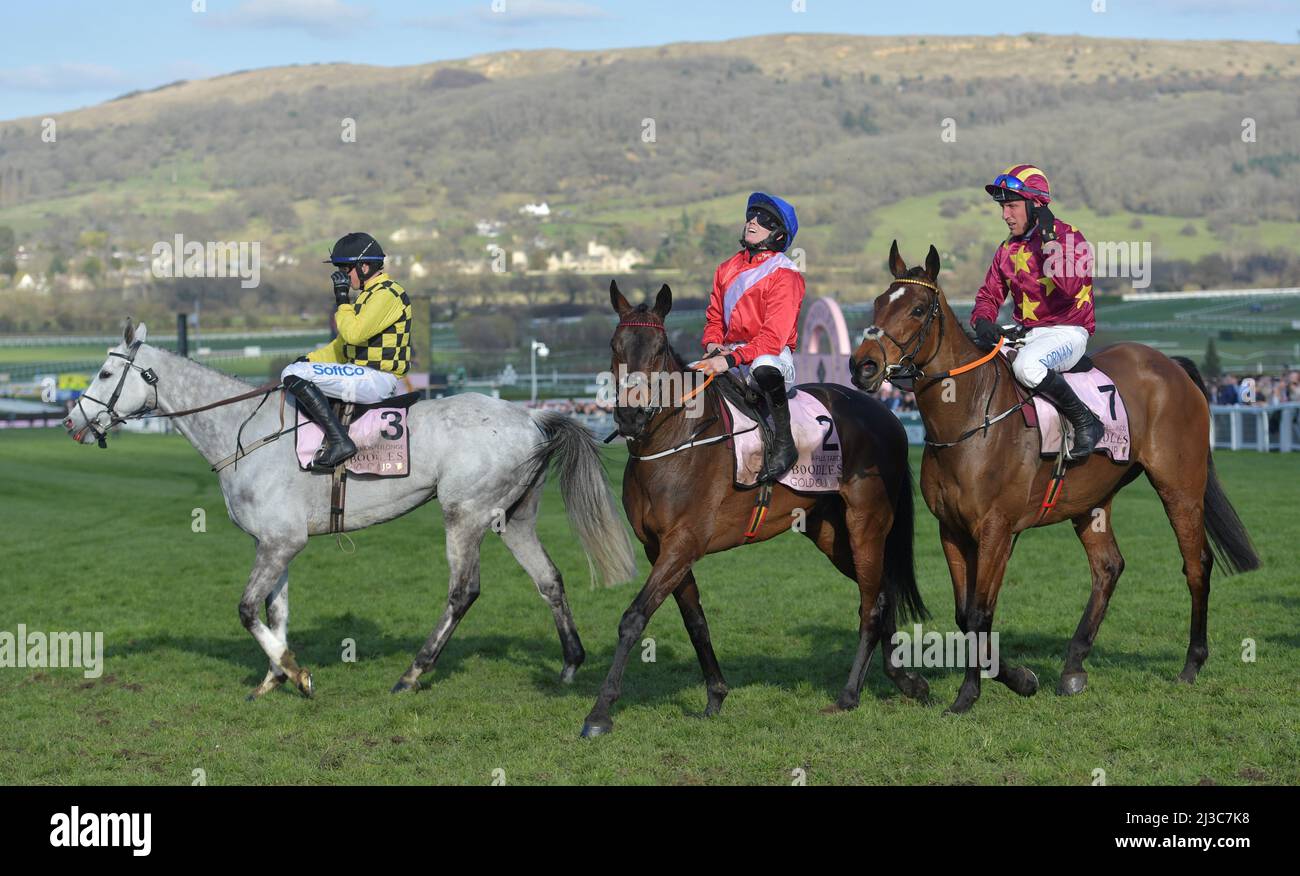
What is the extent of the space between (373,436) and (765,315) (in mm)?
2752

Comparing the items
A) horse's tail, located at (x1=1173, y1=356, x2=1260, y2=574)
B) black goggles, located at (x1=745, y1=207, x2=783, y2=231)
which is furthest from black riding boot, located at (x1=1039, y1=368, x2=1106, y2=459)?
black goggles, located at (x1=745, y1=207, x2=783, y2=231)

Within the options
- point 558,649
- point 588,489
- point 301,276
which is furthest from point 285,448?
point 301,276

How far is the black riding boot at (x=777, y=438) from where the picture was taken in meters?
7.66

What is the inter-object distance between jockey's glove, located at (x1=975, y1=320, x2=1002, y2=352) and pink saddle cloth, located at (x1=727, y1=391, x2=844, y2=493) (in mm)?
969

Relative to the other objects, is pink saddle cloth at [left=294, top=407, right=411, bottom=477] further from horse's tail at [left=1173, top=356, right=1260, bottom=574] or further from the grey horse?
horse's tail at [left=1173, top=356, right=1260, bottom=574]

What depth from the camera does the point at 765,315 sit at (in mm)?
7789

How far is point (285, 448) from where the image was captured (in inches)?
345

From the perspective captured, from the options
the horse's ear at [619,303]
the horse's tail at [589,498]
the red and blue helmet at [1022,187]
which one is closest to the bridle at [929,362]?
the red and blue helmet at [1022,187]

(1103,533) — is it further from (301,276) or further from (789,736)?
(301,276)

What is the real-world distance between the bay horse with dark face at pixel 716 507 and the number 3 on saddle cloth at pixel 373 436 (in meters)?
1.82

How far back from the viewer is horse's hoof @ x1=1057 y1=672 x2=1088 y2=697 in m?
8.09

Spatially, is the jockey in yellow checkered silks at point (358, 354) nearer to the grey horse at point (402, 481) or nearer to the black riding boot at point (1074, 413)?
the grey horse at point (402, 481)

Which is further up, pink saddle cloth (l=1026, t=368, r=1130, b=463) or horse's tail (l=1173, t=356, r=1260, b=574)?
pink saddle cloth (l=1026, t=368, r=1130, b=463)
